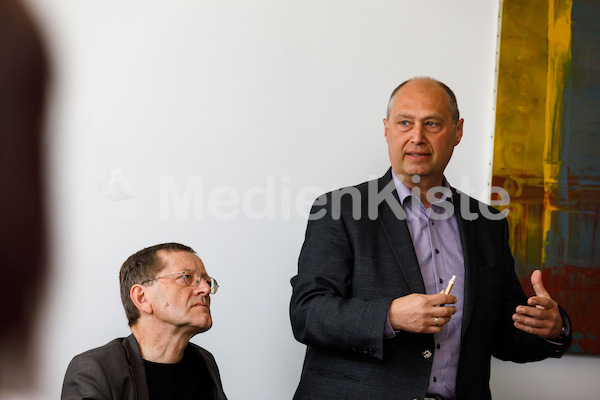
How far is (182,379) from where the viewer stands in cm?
190

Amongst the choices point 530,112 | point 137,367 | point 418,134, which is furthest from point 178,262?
point 530,112

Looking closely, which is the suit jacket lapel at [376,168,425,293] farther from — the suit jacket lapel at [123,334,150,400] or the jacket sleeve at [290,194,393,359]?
the suit jacket lapel at [123,334,150,400]

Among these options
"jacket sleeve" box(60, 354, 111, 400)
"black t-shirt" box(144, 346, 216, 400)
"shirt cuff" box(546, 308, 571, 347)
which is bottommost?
"black t-shirt" box(144, 346, 216, 400)

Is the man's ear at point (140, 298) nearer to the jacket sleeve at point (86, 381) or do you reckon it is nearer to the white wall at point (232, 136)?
the jacket sleeve at point (86, 381)

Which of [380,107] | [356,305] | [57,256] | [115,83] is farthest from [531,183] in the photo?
[57,256]

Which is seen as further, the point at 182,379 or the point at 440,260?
the point at 440,260

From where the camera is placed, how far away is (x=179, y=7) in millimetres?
2498

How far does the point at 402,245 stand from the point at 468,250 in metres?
0.24

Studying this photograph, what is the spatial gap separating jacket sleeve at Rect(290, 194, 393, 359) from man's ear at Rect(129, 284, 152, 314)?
40 centimetres

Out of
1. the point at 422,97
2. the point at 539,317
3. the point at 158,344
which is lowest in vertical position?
the point at 158,344

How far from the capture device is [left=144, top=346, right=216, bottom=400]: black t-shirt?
183 centimetres

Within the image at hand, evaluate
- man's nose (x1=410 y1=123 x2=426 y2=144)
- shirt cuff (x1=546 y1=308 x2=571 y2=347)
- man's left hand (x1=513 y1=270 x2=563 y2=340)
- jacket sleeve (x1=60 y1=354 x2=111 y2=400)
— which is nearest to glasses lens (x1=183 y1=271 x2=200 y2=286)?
jacket sleeve (x1=60 y1=354 x2=111 y2=400)

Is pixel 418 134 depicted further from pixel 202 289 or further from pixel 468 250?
pixel 202 289

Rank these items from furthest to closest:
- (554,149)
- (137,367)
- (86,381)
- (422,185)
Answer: (554,149) < (422,185) < (137,367) < (86,381)
